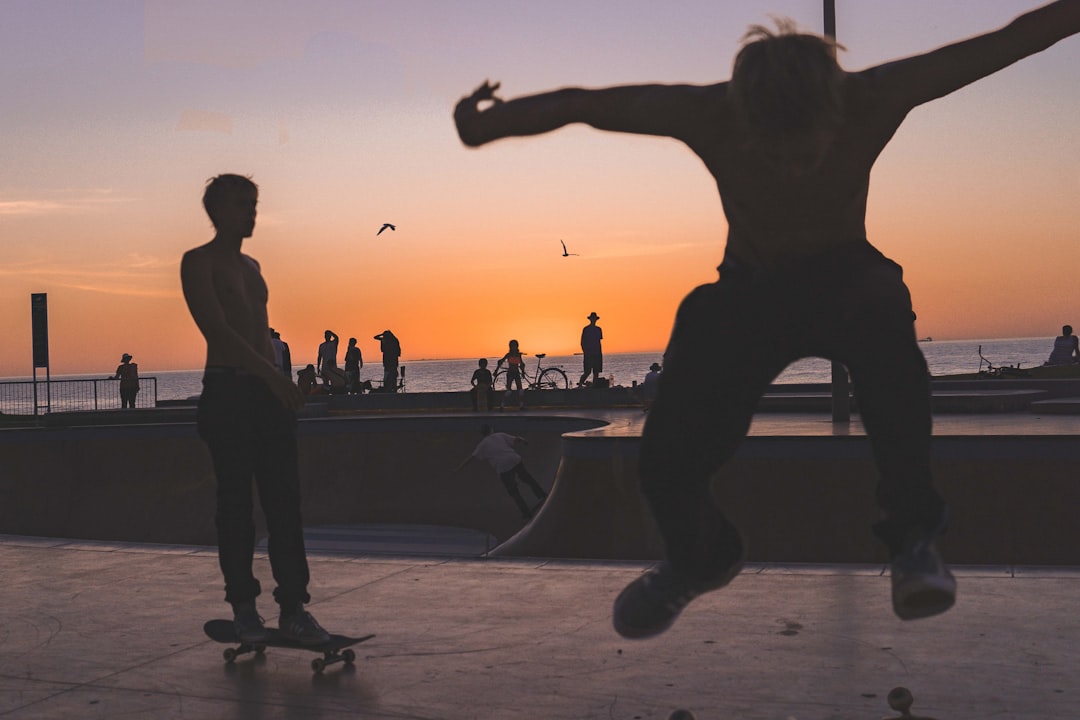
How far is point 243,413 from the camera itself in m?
5.48

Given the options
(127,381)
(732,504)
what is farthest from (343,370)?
(732,504)

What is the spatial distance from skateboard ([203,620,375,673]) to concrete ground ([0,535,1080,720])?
7 cm

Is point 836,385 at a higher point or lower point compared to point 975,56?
lower

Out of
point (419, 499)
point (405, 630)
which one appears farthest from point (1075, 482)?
point (419, 499)

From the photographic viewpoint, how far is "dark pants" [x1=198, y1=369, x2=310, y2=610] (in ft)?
18.0

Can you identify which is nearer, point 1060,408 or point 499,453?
point 499,453

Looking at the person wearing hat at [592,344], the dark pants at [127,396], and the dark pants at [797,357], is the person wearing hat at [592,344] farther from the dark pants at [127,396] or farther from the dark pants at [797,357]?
the dark pants at [797,357]

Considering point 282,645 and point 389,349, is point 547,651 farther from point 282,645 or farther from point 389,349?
point 389,349

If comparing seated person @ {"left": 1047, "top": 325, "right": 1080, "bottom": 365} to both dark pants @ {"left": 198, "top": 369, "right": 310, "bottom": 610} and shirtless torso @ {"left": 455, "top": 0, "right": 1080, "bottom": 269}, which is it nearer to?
dark pants @ {"left": 198, "top": 369, "right": 310, "bottom": 610}

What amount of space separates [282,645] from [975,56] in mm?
3941

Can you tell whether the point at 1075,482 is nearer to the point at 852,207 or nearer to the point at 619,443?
the point at 619,443

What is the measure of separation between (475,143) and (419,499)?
52.7 feet

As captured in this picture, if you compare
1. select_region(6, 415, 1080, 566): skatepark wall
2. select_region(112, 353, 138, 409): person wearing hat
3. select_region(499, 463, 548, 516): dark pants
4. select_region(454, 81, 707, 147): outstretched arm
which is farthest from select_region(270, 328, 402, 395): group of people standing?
select_region(454, 81, 707, 147): outstretched arm

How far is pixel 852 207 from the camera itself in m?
3.27
